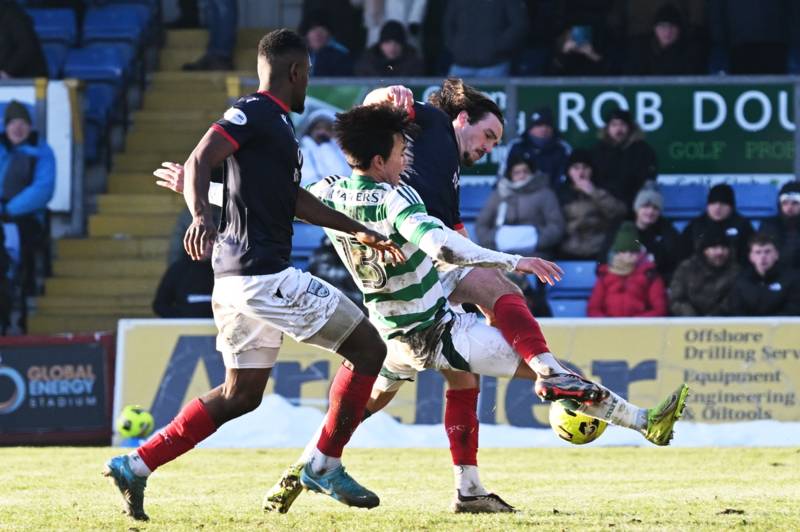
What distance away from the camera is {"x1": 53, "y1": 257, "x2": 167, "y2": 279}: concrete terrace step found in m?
16.7

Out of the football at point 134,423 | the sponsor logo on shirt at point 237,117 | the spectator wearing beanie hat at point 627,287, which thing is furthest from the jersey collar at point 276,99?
the spectator wearing beanie hat at point 627,287

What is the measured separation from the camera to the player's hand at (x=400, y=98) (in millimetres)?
7816

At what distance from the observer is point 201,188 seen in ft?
22.4

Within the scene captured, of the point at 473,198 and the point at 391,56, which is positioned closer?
the point at 473,198

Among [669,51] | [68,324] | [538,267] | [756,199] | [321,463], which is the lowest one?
[68,324]

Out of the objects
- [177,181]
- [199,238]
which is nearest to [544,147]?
[177,181]

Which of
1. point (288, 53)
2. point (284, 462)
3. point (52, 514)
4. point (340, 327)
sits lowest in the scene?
point (284, 462)

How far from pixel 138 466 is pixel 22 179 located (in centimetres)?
884

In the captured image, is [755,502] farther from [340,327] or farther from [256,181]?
[256,181]

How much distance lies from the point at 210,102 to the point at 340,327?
11.6 meters

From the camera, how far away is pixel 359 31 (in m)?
17.7

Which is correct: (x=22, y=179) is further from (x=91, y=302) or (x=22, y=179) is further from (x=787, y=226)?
(x=787, y=226)

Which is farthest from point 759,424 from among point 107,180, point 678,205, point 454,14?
point 107,180

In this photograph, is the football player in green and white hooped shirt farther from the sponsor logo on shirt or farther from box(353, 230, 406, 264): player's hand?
the sponsor logo on shirt
